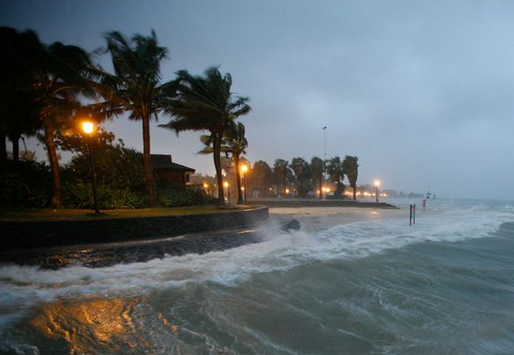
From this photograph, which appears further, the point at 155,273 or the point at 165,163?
the point at 165,163

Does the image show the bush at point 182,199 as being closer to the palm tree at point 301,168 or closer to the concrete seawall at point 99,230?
the concrete seawall at point 99,230

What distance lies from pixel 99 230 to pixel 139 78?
29.1 feet

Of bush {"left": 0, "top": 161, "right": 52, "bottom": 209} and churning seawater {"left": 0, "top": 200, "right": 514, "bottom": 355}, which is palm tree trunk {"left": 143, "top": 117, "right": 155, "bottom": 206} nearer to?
bush {"left": 0, "top": 161, "right": 52, "bottom": 209}

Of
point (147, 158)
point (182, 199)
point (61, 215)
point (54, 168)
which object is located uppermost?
point (147, 158)

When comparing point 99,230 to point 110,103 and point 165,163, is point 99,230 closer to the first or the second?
point 110,103

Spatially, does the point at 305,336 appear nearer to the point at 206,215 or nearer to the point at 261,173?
the point at 206,215

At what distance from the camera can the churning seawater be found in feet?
11.5

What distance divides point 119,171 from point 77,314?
452 inches

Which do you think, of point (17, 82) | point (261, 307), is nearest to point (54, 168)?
point (17, 82)

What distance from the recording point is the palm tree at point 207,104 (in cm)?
1339

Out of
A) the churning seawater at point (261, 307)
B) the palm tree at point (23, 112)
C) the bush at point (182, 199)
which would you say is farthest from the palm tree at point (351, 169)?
the palm tree at point (23, 112)

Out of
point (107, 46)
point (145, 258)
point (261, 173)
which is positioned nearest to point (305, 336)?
point (145, 258)

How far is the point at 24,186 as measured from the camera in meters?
10.5

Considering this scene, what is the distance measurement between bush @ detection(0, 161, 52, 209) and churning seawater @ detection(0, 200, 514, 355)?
6057mm
